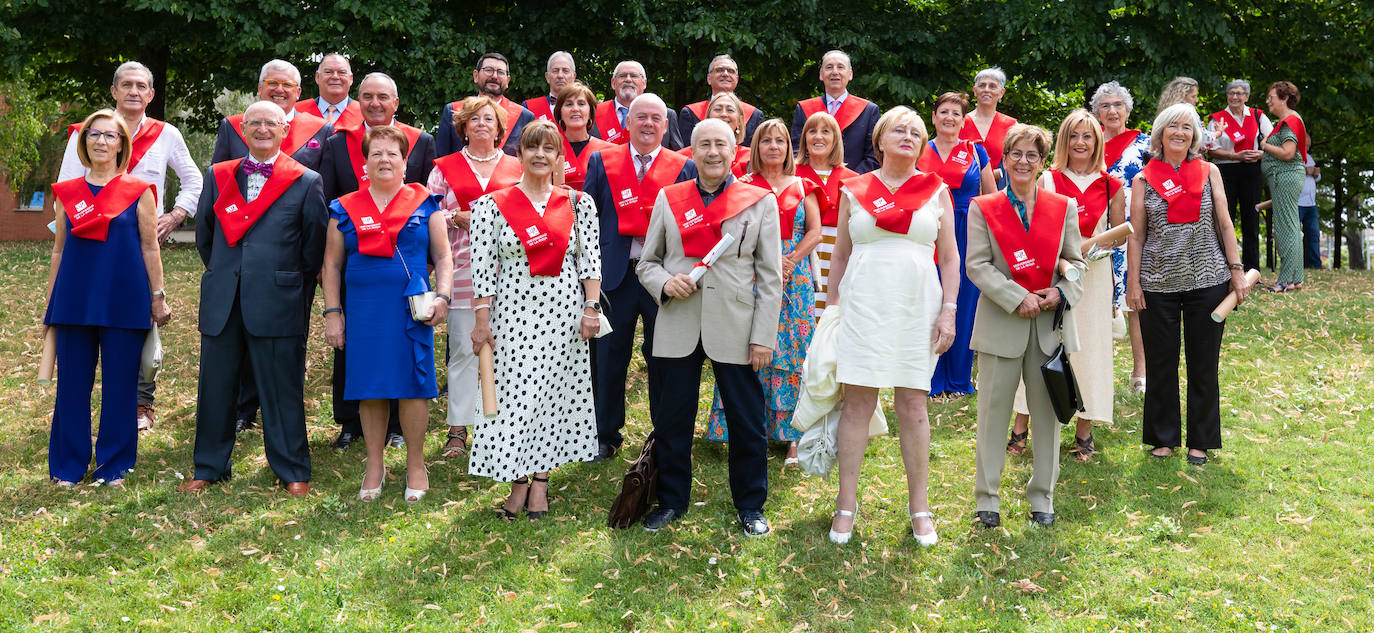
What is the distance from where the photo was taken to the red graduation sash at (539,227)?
18.2 feet

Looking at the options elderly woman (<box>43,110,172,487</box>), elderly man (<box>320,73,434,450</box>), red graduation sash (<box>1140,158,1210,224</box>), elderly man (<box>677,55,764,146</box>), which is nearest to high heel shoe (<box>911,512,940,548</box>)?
red graduation sash (<box>1140,158,1210,224</box>)

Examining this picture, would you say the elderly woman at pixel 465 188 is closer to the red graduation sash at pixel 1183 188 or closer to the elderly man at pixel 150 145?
the elderly man at pixel 150 145

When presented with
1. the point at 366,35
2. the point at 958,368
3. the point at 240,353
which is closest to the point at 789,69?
the point at 366,35

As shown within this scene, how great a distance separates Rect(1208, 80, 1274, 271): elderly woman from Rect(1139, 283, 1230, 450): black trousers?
6.37m

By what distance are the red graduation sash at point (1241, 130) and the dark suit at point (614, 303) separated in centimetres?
867

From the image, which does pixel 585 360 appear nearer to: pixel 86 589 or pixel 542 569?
pixel 542 569

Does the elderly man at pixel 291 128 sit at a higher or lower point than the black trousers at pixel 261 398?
higher

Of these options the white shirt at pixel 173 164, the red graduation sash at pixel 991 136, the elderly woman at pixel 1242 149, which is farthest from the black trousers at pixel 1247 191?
the white shirt at pixel 173 164

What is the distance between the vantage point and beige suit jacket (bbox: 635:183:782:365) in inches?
208

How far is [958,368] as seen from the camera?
8.38 m

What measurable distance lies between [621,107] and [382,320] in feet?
9.00

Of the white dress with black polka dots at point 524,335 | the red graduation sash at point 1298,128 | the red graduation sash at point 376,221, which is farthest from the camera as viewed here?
the red graduation sash at point 1298,128

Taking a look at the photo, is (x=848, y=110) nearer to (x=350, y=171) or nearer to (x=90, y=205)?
(x=350, y=171)

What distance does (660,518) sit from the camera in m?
5.56
